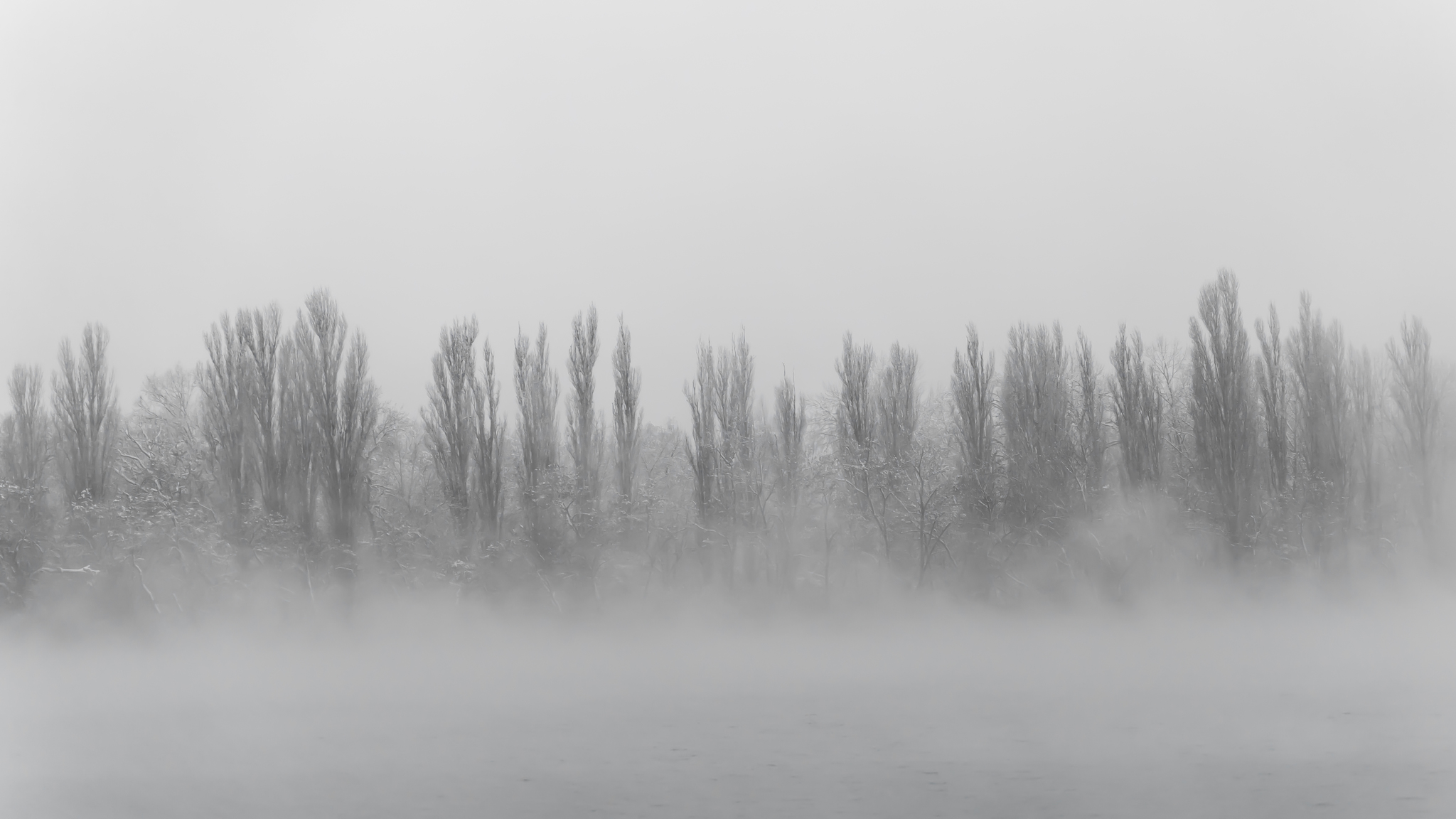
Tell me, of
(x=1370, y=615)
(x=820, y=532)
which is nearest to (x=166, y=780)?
(x=820, y=532)

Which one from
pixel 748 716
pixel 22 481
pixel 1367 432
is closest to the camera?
pixel 748 716

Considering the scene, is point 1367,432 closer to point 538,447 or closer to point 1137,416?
point 1137,416

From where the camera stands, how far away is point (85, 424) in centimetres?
3972

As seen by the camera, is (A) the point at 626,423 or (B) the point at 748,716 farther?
(A) the point at 626,423

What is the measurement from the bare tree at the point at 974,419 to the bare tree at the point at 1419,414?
1414cm

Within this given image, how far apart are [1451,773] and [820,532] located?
24602 mm

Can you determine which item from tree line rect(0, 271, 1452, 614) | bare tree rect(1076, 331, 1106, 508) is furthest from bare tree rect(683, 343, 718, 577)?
bare tree rect(1076, 331, 1106, 508)

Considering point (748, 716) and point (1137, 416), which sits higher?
point (1137, 416)

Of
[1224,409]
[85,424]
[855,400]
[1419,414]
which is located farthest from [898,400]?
[85,424]

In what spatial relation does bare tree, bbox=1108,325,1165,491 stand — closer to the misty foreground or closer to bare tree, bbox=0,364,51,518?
the misty foreground

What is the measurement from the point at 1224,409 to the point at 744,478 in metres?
16.7

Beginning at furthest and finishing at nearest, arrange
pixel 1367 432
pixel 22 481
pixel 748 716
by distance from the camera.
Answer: pixel 1367 432, pixel 22 481, pixel 748 716

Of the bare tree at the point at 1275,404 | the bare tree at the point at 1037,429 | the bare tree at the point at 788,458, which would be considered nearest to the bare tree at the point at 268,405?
the bare tree at the point at 788,458

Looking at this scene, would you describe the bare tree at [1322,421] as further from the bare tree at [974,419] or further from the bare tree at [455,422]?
the bare tree at [455,422]
